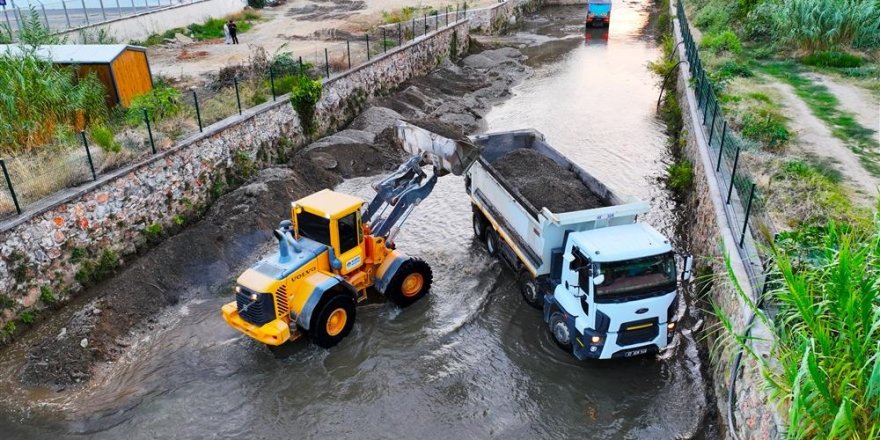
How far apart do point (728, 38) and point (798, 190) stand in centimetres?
1467

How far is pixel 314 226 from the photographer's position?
10.0 meters

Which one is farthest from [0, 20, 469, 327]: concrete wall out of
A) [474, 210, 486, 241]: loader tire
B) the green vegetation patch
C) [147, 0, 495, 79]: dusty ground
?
the green vegetation patch

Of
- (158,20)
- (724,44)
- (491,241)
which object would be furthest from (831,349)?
(158,20)

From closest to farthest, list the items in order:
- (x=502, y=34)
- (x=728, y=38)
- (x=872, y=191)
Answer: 1. (x=872, y=191)
2. (x=728, y=38)
3. (x=502, y=34)

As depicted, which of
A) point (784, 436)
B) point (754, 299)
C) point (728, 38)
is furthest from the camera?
point (728, 38)

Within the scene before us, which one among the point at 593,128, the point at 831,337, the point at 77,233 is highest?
the point at 831,337

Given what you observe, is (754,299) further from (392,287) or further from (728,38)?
(728,38)

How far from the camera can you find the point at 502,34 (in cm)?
4131

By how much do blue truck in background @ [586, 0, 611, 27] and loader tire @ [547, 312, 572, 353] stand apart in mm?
36693

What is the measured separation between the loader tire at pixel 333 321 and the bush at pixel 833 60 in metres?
19.9

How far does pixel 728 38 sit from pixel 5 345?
82.0 ft

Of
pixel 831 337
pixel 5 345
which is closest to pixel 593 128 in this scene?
pixel 831 337

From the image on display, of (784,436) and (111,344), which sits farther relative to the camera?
(111,344)

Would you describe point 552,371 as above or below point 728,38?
below
